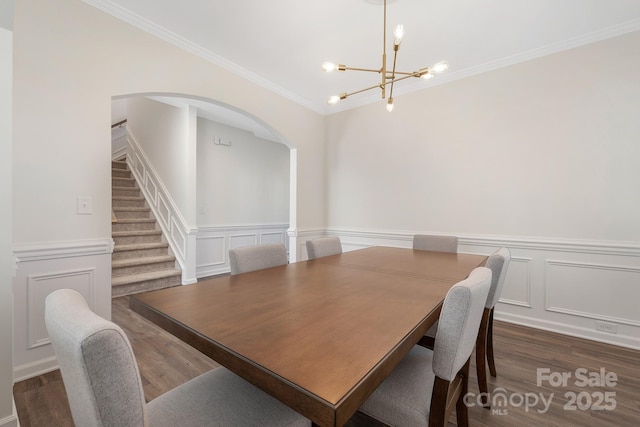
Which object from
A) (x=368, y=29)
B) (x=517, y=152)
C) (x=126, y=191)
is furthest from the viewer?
(x=126, y=191)

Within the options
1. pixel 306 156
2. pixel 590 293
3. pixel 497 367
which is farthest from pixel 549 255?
pixel 306 156

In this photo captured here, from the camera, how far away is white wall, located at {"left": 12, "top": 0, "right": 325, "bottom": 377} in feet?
5.81

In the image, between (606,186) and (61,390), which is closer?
(61,390)

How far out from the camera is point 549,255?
2619 millimetres

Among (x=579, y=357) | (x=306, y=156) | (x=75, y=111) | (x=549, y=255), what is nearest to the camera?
(x=75, y=111)

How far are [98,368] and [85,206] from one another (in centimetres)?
198

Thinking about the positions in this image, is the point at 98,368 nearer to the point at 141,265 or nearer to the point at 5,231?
the point at 5,231

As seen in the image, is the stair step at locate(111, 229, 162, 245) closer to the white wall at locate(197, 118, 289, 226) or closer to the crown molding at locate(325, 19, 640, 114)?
the white wall at locate(197, 118, 289, 226)

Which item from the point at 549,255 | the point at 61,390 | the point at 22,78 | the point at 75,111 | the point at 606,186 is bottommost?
the point at 61,390

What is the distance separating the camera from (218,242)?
15.5 feet

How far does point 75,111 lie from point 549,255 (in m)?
4.17

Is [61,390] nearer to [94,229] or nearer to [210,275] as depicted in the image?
[94,229]

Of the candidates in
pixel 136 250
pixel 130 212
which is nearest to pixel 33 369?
pixel 136 250

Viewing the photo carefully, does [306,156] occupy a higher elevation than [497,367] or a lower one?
higher
